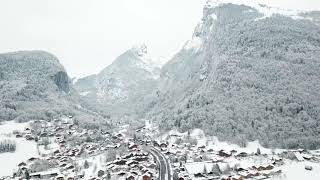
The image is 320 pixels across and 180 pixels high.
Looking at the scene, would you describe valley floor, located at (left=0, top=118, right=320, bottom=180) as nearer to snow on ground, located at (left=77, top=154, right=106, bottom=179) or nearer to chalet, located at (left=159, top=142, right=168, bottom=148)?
snow on ground, located at (left=77, top=154, right=106, bottom=179)

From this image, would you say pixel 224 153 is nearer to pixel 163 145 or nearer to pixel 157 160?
pixel 157 160

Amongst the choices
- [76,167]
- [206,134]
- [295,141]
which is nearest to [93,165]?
[76,167]

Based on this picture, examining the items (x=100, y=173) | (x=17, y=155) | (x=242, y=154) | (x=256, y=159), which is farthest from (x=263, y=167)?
(x=17, y=155)

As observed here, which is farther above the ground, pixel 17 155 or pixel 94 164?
pixel 17 155

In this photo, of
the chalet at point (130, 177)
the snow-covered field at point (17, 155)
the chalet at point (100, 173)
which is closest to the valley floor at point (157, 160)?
the snow-covered field at point (17, 155)

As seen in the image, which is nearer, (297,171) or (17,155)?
(297,171)

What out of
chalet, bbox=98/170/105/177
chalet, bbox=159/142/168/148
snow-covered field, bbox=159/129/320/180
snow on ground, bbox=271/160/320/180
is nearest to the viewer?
snow on ground, bbox=271/160/320/180

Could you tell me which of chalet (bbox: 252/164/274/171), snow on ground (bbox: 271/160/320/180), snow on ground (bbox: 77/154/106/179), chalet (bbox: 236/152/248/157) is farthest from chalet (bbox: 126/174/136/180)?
chalet (bbox: 236/152/248/157)

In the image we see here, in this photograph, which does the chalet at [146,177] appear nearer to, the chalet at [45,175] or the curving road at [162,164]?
the curving road at [162,164]

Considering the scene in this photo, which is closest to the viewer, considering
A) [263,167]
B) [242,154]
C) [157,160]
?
[263,167]
